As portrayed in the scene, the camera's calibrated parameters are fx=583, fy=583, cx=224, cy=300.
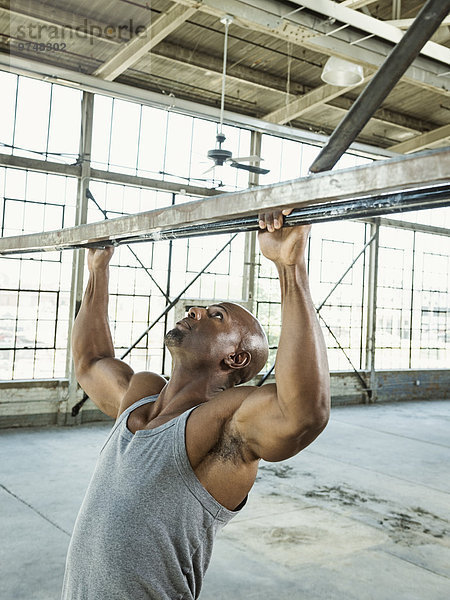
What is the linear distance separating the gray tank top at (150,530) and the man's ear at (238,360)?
0.83ft

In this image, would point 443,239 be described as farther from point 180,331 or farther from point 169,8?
point 180,331

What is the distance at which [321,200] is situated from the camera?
106 cm

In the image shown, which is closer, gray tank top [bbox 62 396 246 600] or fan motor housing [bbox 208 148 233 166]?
gray tank top [bbox 62 396 246 600]

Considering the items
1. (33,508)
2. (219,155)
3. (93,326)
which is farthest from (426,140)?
(93,326)

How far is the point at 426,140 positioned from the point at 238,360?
431 inches

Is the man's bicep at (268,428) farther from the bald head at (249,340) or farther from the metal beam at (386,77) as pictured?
the metal beam at (386,77)

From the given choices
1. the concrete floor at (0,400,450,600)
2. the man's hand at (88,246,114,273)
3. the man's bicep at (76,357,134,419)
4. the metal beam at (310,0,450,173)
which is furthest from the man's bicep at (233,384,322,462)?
the concrete floor at (0,400,450,600)

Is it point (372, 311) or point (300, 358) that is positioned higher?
point (372, 311)

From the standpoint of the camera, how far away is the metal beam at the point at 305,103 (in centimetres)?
924

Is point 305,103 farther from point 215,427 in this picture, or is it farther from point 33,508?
point 215,427

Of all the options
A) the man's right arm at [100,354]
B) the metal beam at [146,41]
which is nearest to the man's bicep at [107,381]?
the man's right arm at [100,354]

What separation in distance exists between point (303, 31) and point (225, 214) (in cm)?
585

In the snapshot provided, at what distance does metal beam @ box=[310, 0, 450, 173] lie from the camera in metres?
1.18

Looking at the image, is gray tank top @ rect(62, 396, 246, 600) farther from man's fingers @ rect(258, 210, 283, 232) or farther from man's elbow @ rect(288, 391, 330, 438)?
man's fingers @ rect(258, 210, 283, 232)
